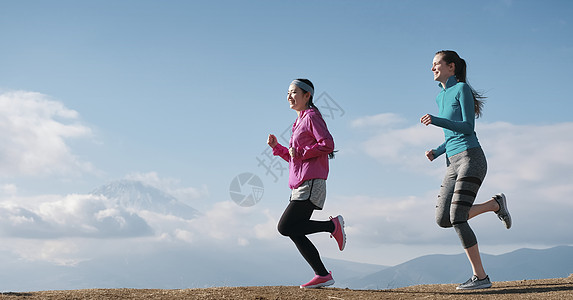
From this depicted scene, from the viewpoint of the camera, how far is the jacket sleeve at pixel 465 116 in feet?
18.5

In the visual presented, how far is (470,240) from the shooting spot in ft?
19.2

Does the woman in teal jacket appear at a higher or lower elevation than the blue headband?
lower

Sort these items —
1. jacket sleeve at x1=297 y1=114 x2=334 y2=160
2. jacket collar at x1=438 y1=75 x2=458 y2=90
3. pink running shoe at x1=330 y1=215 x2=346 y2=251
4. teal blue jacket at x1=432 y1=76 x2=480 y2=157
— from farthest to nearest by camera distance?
jacket collar at x1=438 y1=75 x2=458 y2=90 < pink running shoe at x1=330 y1=215 x2=346 y2=251 < teal blue jacket at x1=432 y1=76 x2=480 y2=157 < jacket sleeve at x1=297 y1=114 x2=334 y2=160

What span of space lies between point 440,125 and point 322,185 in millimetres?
1357

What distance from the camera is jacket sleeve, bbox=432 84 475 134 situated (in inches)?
222

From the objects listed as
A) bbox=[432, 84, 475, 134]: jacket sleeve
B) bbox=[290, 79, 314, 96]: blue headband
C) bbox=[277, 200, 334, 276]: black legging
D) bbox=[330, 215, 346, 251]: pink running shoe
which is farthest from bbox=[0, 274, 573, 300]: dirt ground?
bbox=[290, 79, 314, 96]: blue headband

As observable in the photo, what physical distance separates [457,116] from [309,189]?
1829 millimetres

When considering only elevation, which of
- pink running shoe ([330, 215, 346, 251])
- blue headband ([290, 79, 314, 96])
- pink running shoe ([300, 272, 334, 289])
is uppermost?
blue headband ([290, 79, 314, 96])

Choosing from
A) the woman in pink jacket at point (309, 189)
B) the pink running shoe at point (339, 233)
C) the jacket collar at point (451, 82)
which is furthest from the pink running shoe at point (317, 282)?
the jacket collar at point (451, 82)

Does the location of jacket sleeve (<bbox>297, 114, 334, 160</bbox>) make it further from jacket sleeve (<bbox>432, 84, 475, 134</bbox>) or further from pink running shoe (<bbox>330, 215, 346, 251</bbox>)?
jacket sleeve (<bbox>432, 84, 475, 134</bbox>)

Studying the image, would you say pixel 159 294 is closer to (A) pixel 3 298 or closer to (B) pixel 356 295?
(A) pixel 3 298

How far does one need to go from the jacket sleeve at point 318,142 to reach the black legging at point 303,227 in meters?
0.51

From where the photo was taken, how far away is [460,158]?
19.2ft

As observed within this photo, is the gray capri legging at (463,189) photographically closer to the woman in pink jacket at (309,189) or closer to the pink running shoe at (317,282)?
the woman in pink jacket at (309,189)
